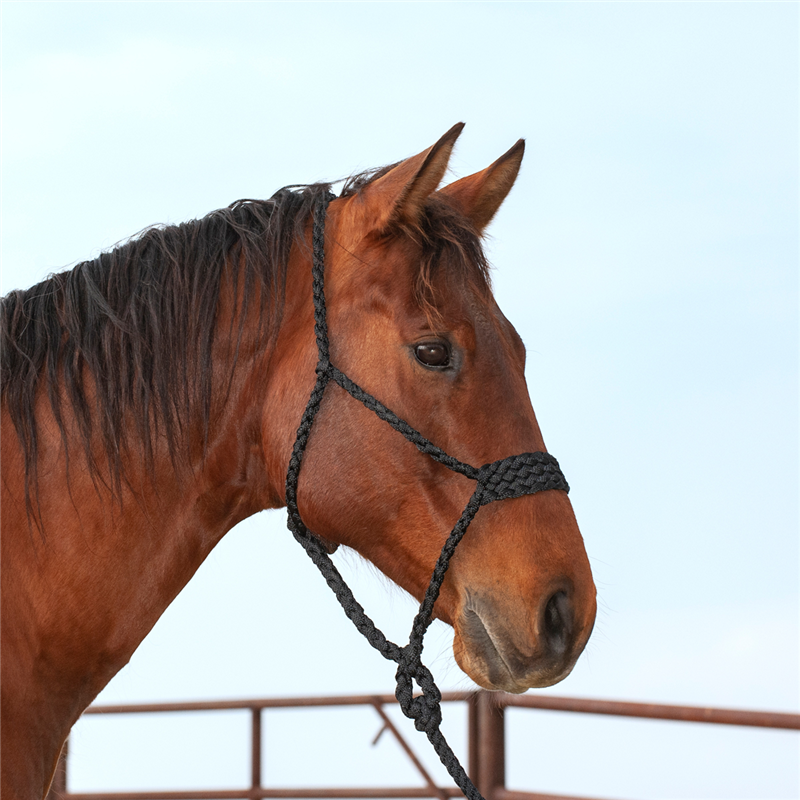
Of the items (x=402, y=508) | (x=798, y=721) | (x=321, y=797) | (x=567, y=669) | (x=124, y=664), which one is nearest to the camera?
(x=567, y=669)

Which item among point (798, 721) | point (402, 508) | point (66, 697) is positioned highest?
point (402, 508)

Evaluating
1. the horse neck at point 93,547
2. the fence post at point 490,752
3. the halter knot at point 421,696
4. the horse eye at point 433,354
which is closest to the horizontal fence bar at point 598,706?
the fence post at point 490,752

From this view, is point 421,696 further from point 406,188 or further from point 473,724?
point 473,724

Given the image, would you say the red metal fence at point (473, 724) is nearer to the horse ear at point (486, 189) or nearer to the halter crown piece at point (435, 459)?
the halter crown piece at point (435, 459)

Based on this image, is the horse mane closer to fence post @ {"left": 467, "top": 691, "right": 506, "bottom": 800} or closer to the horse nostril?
the horse nostril

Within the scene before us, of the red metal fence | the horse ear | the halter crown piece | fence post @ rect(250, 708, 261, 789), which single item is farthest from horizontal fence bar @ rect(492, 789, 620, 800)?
the horse ear

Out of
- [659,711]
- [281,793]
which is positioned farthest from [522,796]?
[281,793]

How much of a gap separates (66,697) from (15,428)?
0.68m

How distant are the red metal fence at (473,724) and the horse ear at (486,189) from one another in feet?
7.12

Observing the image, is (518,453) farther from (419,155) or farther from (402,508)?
(419,155)

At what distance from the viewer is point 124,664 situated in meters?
2.42

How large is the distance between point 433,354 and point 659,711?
3.61 m

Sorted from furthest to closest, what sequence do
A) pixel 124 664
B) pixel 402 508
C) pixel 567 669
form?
pixel 124 664 → pixel 402 508 → pixel 567 669

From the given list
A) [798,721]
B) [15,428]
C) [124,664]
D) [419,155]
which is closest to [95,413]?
[15,428]
